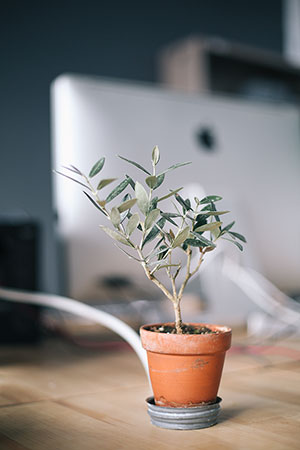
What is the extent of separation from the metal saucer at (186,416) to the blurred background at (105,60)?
173 centimetres

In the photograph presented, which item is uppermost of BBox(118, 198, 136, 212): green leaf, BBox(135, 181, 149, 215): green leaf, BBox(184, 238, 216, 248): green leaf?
BBox(135, 181, 149, 215): green leaf

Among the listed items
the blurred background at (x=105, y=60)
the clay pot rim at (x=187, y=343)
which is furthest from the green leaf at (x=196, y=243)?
the blurred background at (x=105, y=60)

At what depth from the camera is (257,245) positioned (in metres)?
1.40

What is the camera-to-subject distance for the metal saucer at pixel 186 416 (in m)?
0.63

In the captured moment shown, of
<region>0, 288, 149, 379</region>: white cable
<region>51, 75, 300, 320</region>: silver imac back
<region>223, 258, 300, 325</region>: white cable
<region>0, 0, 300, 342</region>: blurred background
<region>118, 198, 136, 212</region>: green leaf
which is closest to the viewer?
<region>118, 198, 136, 212</region>: green leaf

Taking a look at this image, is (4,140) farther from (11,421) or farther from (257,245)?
(11,421)

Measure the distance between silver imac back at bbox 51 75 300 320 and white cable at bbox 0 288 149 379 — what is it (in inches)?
2.7

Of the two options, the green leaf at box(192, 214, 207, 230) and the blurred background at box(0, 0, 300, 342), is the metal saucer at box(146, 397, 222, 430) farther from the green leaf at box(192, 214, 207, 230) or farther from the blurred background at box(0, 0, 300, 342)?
the blurred background at box(0, 0, 300, 342)

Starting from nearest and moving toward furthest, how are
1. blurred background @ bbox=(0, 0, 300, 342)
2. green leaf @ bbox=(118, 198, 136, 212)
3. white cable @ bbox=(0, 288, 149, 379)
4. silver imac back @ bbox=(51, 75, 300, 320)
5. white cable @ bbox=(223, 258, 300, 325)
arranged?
green leaf @ bbox=(118, 198, 136, 212) < white cable @ bbox=(0, 288, 149, 379) < silver imac back @ bbox=(51, 75, 300, 320) < white cable @ bbox=(223, 258, 300, 325) < blurred background @ bbox=(0, 0, 300, 342)

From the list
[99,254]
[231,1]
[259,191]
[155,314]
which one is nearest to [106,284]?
[99,254]

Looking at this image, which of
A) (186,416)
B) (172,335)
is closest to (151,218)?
(172,335)

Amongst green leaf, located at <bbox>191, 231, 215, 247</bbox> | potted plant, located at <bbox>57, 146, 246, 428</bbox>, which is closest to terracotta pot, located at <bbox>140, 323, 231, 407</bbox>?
potted plant, located at <bbox>57, 146, 246, 428</bbox>

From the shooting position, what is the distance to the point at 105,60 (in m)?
2.95

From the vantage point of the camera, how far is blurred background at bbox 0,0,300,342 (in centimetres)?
263
